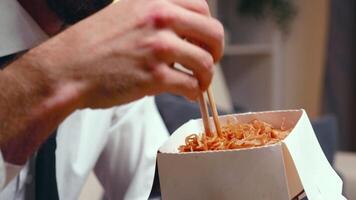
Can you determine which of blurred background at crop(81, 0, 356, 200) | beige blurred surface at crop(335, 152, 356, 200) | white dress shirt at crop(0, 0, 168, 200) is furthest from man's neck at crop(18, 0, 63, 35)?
blurred background at crop(81, 0, 356, 200)

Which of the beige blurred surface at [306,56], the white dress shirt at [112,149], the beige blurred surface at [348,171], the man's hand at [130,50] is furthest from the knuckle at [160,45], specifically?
the beige blurred surface at [306,56]

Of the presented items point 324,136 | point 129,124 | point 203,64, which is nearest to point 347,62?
point 324,136

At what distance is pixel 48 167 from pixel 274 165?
386mm

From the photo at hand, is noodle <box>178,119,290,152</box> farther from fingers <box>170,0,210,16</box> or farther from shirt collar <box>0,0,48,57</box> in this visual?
shirt collar <box>0,0,48,57</box>

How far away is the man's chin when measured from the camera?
64 cm

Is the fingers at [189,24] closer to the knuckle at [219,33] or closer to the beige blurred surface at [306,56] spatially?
the knuckle at [219,33]

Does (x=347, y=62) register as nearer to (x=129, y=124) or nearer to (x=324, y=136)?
(x=324, y=136)

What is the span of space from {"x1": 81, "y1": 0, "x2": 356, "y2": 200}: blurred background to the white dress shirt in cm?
A: 135

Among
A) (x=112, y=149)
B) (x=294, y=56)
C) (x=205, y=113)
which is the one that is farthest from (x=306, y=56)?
(x=205, y=113)

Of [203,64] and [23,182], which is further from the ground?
[203,64]

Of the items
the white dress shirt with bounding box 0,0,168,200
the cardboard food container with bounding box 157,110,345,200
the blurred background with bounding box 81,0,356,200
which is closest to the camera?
the cardboard food container with bounding box 157,110,345,200

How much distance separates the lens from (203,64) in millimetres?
481

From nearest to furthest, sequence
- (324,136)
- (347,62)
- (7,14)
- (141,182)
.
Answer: (7,14)
(141,182)
(324,136)
(347,62)

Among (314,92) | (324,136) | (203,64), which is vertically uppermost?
(203,64)
